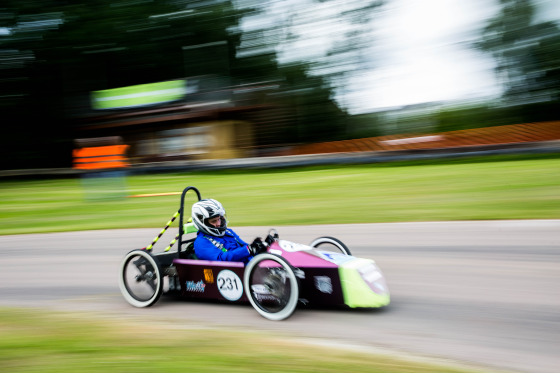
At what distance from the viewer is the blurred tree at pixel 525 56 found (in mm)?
18844

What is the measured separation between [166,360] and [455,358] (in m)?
2.04

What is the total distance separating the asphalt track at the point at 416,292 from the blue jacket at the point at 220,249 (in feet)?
1.61

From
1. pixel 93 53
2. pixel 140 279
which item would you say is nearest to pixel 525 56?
pixel 140 279

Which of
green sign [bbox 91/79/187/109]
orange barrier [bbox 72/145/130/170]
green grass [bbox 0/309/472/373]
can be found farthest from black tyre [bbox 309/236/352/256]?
green sign [bbox 91/79/187/109]

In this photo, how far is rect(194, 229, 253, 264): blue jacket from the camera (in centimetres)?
484

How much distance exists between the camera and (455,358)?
3.63 meters

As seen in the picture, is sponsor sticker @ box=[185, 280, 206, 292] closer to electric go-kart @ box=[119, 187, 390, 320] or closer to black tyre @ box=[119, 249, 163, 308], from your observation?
electric go-kart @ box=[119, 187, 390, 320]

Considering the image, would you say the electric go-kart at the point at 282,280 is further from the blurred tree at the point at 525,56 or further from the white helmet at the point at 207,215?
the blurred tree at the point at 525,56

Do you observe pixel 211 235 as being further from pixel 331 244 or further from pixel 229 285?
pixel 331 244

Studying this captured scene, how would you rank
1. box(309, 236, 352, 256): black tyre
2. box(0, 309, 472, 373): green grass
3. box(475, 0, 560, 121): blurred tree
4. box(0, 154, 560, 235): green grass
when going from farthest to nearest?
box(475, 0, 560, 121): blurred tree
box(0, 154, 560, 235): green grass
box(309, 236, 352, 256): black tyre
box(0, 309, 472, 373): green grass

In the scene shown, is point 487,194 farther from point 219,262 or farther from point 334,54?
point 334,54

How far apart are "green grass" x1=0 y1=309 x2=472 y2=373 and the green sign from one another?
19819 millimetres

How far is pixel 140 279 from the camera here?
5211mm

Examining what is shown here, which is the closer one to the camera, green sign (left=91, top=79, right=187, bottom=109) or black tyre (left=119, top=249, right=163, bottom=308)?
black tyre (left=119, top=249, right=163, bottom=308)
